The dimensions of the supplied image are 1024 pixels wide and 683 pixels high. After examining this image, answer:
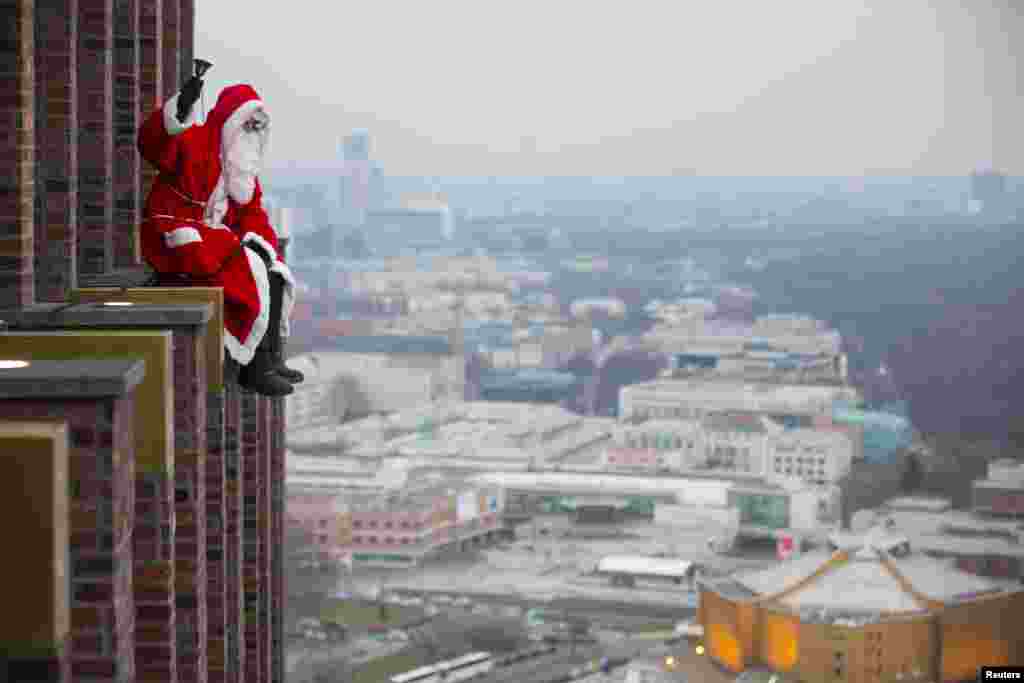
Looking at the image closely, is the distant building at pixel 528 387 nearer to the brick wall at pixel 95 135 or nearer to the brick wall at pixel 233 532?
the brick wall at pixel 233 532

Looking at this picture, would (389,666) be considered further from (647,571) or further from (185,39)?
(185,39)

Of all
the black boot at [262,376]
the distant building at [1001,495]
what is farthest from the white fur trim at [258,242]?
the distant building at [1001,495]

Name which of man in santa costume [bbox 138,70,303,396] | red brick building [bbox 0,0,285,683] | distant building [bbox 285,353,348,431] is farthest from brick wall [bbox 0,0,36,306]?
distant building [bbox 285,353,348,431]

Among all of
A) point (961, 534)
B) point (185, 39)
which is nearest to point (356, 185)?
point (961, 534)

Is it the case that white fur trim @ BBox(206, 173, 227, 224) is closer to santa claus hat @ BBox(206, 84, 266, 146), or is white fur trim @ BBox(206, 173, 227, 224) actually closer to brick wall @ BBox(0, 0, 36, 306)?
santa claus hat @ BBox(206, 84, 266, 146)

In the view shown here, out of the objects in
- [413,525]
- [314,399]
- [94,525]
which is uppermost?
[94,525]

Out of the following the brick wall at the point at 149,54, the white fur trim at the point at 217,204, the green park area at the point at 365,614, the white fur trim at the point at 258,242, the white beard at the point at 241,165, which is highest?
the brick wall at the point at 149,54
